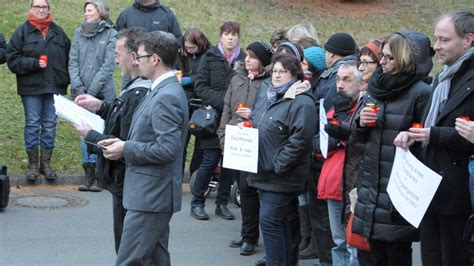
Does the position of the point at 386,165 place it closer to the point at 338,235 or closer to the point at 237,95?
the point at 338,235

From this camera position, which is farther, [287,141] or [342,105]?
[287,141]

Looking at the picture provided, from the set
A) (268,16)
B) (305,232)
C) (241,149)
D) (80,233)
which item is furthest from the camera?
(268,16)

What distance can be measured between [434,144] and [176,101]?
69.8 inches

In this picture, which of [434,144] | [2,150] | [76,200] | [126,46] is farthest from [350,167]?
[2,150]

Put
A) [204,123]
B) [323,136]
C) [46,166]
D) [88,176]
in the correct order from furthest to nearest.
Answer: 1. [46,166]
2. [88,176]
3. [204,123]
4. [323,136]

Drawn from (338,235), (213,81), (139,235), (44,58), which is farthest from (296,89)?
(44,58)

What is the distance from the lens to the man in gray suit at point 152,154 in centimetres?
595

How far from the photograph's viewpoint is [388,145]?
6.04 m

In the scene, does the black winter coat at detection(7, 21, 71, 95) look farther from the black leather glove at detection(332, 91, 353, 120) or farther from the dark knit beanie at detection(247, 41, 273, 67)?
the black leather glove at detection(332, 91, 353, 120)

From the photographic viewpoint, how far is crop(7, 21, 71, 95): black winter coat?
36.5 ft

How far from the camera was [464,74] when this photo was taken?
5500 mm

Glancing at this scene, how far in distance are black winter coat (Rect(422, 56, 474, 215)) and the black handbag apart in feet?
14.9

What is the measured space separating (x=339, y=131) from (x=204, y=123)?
3.30 meters

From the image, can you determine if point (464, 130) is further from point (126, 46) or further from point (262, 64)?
point (262, 64)
